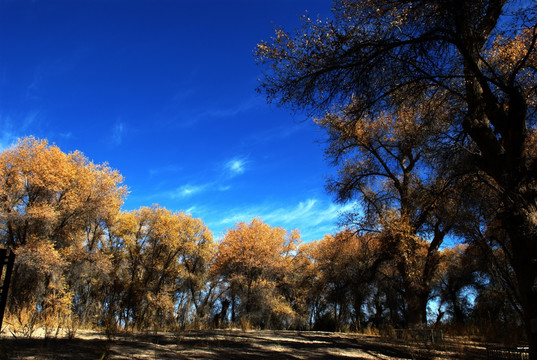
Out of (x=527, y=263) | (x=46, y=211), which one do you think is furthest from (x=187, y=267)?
(x=527, y=263)

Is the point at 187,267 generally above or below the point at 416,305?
above

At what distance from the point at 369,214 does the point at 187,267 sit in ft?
98.9

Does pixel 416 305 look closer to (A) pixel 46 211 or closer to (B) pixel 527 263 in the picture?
(B) pixel 527 263

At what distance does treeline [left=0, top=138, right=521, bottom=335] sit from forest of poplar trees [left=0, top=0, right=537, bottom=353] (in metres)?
0.16

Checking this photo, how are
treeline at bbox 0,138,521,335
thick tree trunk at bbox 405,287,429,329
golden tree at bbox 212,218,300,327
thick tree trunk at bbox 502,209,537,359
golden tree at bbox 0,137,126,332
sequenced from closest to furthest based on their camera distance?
thick tree trunk at bbox 502,209,537,359, thick tree trunk at bbox 405,287,429,329, treeline at bbox 0,138,521,335, golden tree at bbox 0,137,126,332, golden tree at bbox 212,218,300,327

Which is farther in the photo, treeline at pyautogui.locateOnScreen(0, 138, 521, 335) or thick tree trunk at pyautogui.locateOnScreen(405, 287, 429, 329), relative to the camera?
treeline at pyautogui.locateOnScreen(0, 138, 521, 335)

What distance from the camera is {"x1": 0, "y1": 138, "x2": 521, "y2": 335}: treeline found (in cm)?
1897

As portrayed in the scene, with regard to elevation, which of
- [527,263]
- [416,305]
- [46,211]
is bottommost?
[416,305]

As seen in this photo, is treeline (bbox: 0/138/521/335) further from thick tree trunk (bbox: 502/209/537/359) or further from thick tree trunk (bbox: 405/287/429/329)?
thick tree trunk (bbox: 502/209/537/359)

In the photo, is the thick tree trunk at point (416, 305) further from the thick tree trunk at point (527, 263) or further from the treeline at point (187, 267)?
the thick tree trunk at point (527, 263)

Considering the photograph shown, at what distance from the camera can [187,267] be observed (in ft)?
135

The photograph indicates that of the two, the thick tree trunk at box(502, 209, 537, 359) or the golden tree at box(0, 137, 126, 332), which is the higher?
the golden tree at box(0, 137, 126, 332)

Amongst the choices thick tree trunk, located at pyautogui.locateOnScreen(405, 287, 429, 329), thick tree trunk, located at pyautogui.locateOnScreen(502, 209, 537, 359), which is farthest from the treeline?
thick tree trunk, located at pyautogui.locateOnScreen(502, 209, 537, 359)

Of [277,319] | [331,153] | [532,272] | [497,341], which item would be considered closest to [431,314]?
[277,319]
